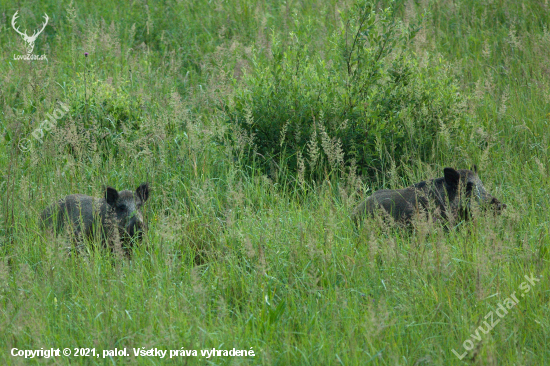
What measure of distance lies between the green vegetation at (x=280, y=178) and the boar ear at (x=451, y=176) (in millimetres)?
617

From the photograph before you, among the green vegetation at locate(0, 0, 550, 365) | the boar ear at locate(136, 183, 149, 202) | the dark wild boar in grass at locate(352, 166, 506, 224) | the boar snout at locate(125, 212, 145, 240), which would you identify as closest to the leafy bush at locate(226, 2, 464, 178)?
the green vegetation at locate(0, 0, 550, 365)

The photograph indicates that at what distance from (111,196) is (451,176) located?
3484mm

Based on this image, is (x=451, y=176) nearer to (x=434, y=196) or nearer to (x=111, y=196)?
(x=434, y=196)

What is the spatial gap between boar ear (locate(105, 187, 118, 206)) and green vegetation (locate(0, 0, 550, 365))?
277 millimetres

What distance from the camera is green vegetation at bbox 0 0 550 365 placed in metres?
3.88

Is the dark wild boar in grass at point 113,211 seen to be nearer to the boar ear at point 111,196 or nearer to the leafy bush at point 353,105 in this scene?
the boar ear at point 111,196

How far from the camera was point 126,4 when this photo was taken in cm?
1172

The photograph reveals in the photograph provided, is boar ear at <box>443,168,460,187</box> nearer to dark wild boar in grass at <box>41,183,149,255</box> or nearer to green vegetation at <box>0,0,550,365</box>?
green vegetation at <box>0,0,550,365</box>

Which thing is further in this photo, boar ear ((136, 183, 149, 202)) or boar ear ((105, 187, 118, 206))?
boar ear ((136, 183, 149, 202))

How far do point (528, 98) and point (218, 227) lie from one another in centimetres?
540

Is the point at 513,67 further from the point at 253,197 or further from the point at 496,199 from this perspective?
the point at 253,197

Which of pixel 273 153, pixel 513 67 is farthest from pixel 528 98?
pixel 273 153

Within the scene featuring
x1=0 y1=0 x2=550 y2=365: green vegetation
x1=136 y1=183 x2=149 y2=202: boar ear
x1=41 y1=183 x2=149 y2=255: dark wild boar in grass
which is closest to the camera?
x1=0 y1=0 x2=550 y2=365: green vegetation

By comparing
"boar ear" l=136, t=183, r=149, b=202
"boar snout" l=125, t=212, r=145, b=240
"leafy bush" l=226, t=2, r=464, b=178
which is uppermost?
"leafy bush" l=226, t=2, r=464, b=178
